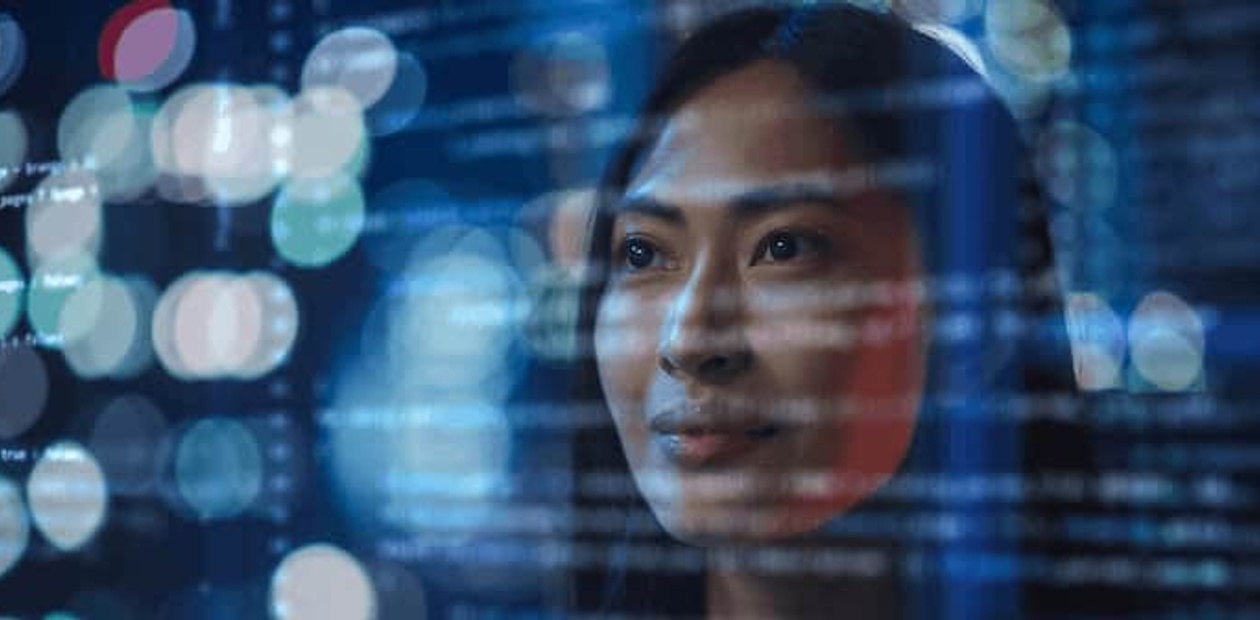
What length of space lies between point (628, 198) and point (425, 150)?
0.43ft

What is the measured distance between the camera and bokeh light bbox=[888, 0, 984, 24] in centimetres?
74

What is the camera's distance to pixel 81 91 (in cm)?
103

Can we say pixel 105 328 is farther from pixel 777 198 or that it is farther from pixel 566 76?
pixel 777 198

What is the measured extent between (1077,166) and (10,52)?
726 millimetres

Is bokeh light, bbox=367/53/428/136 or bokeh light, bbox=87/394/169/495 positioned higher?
bokeh light, bbox=367/53/428/136

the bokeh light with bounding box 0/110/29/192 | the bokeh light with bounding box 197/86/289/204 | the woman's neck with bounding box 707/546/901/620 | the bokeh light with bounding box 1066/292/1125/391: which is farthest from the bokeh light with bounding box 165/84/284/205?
the bokeh light with bounding box 1066/292/1125/391

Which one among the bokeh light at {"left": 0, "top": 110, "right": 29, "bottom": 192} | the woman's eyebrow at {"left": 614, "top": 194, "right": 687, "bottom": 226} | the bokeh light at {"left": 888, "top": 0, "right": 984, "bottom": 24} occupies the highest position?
the bokeh light at {"left": 888, "top": 0, "right": 984, "bottom": 24}

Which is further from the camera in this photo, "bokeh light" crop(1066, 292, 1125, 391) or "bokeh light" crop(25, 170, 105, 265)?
"bokeh light" crop(25, 170, 105, 265)

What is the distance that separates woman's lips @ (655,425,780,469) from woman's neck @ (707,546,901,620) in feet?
0.17

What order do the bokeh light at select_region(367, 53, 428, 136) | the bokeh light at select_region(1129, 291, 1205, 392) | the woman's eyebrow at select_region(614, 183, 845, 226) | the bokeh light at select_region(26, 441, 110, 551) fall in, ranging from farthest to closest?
the bokeh light at select_region(26, 441, 110, 551) → the bokeh light at select_region(367, 53, 428, 136) → the woman's eyebrow at select_region(614, 183, 845, 226) → the bokeh light at select_region(1129, 291, 1205, 392)

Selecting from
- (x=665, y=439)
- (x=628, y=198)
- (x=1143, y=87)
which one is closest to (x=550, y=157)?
(x=628, y=198)

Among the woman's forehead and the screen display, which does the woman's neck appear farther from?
the woman's forehead

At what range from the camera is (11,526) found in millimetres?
1046

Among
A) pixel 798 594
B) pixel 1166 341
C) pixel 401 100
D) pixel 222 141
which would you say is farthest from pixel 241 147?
pixel 1166 341
